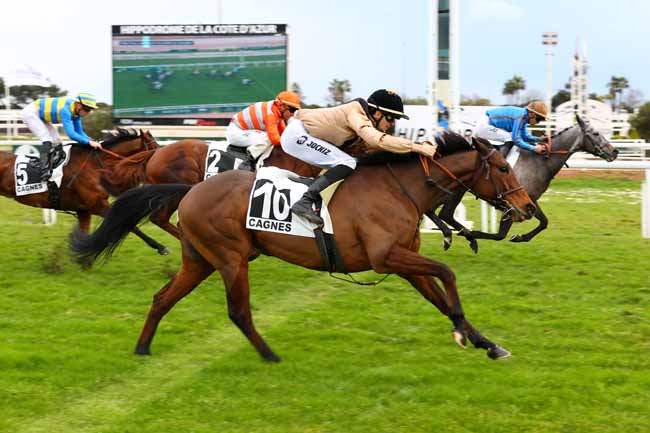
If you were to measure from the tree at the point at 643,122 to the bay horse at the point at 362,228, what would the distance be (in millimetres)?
28235

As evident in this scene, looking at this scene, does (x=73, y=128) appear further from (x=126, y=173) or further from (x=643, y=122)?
(x=643, y=122)

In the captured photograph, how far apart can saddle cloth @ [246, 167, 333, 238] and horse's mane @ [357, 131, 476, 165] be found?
19.1 inches

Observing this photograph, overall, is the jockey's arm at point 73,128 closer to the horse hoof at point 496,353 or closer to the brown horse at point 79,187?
the brown horse at point 79,187

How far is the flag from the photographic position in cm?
1970

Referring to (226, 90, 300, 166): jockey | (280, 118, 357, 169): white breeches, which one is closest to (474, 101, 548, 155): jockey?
(226, 90, 300, 166): jockey

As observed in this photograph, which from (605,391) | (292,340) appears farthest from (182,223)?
(605,391)

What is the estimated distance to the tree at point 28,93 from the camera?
3741cm

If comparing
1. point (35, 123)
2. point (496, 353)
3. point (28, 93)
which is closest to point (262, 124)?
point (35, 123)

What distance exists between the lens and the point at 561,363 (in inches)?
212

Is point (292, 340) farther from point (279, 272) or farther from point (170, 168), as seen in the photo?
point (170, 168)

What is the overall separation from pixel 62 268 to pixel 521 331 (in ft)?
15.3

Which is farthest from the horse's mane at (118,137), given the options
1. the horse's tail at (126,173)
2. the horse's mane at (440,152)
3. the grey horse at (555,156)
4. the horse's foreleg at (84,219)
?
the horse's mane at (440,152)

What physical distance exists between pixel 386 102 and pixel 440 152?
520 mm

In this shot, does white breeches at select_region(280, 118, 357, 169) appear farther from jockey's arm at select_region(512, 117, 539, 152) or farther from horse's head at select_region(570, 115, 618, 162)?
horse's head at select_region(570, 115, 618, 162)
